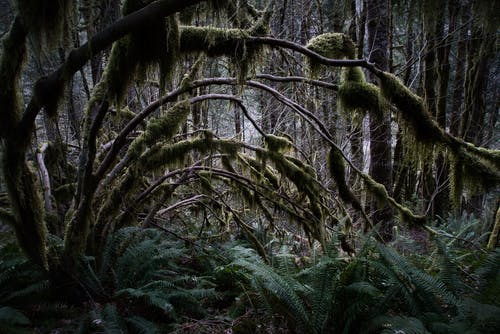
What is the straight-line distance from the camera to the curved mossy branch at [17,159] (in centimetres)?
246

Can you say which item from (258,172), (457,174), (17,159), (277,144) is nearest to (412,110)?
(457,174)

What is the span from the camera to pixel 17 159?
2.79 m

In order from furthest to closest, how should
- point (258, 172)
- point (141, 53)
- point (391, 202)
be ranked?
point (258, 172) → point (391, 202) → point (141, 53)

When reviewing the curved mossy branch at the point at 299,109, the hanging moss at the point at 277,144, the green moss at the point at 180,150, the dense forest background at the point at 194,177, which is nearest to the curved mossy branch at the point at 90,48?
the dense forest background at the point at 194,177

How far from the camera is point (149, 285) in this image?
3.75 metres

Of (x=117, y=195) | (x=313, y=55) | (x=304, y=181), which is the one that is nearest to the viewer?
(x=313, y=55)

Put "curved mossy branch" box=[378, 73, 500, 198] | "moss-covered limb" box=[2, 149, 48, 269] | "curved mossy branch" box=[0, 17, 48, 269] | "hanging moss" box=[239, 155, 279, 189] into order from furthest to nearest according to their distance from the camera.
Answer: "hanging moss" box=[239, 155, 279, 189] → "moss-covered limb" box=[2, 149, 48, 269] → "curved mossy branch" box=[378, 73, 500, 198] → "curved mossy branch" box=[0, 17, 48, 269]

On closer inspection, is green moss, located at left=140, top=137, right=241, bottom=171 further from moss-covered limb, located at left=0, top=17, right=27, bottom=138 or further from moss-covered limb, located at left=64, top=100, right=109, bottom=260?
moss-covered limb, located at left=0, top=17, right=27, bottom=138

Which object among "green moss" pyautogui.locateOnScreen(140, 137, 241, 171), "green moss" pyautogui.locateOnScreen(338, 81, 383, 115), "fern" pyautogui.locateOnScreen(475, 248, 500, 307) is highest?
"green moss" pyautogui.locateOnScreen(338, 81, 383, 115)

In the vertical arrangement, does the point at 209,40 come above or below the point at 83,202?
above

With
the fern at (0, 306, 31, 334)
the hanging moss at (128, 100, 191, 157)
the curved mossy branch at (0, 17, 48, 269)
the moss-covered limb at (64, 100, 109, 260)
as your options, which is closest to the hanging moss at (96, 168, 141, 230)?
the moss-covered limb at (64, 100, 109, 260)

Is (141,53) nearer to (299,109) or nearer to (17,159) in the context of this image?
(17,159)

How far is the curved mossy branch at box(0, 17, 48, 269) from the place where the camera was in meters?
2.46

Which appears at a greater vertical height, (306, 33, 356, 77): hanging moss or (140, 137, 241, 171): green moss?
(306, 33, 356, 77): hanging moss
